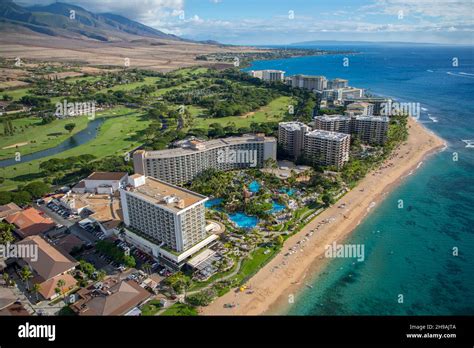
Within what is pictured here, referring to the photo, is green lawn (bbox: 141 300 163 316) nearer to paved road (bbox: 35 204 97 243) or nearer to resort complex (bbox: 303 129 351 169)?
paved road (bbox: 35 204 97 243)

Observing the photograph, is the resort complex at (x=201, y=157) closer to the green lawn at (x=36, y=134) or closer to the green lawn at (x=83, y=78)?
the green lawn at (x=36, y=134)

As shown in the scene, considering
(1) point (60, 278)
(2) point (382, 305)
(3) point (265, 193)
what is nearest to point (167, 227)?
(1) point (60, 278)

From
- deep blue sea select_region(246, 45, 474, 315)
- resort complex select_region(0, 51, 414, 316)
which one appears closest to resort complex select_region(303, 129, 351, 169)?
resort complex select_region(0, 51, 414, 316)

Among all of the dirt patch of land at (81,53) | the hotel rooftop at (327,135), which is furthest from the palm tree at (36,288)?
the dirt patch of land at (81,53)

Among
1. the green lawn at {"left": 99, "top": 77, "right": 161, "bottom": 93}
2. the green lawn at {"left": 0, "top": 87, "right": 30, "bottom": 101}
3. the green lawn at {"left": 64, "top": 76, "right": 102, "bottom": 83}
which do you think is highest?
the green lawn at {"left": 64, "top": 76, "right": 102, "bottom": 83}

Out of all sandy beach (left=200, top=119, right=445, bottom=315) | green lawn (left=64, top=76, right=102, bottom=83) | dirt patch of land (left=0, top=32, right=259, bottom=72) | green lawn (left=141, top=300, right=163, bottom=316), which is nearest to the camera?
green lawn (left=141, top=300, right=163, bottom=316)

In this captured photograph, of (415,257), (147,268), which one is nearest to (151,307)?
(147,268)

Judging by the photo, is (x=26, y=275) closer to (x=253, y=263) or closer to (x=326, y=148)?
(x=253, y=263)

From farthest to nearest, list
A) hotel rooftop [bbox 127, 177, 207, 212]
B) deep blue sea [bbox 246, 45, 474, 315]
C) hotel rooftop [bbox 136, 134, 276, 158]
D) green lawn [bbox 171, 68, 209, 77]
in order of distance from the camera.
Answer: green lawn [bbox 171, 68, 209, 77]
hotel rooftop [bbox 136, 134, 276, 158]
hotel rooftop [bbox 127, 177, 207, 212]
deep blue sea [bbox 246, 45, 474, 315]
